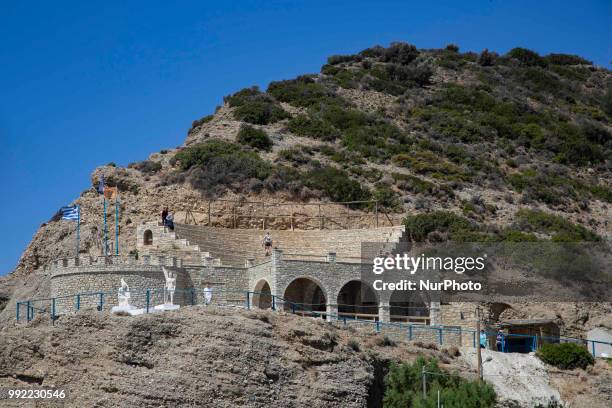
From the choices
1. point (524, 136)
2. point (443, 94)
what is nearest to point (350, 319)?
point (524, 136)

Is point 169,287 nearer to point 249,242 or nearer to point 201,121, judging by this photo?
point 249,242

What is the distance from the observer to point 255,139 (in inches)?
2430

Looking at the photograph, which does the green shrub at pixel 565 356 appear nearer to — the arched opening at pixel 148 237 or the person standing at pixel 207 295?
the person standing at pixel 207 295

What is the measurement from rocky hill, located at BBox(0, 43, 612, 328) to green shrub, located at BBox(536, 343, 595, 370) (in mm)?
11998

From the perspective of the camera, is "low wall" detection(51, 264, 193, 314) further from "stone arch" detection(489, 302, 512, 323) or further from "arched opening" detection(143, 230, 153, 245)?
"stone arch" detection(489, 302, 512, 323)

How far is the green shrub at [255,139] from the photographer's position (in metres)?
61.6

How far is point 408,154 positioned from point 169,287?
33.6 metres

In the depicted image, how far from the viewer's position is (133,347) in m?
31.6

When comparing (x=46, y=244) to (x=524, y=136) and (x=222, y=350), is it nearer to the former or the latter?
(x=222, y=350)

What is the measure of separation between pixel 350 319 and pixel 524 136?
1471 inches

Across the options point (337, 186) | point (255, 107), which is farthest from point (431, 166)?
point (255, 107)

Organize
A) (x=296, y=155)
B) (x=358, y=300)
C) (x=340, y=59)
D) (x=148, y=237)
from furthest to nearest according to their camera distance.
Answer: (x=340, y=59)
(x=296, y=155)
(x=148, y=237)
(x=358, y=300)

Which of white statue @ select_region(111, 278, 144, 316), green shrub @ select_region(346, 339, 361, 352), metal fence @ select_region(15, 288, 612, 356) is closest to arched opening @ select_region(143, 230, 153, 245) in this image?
metal fence @ select_region(15, 288, 612, 356)

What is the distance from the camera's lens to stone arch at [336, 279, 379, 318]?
42.1m
